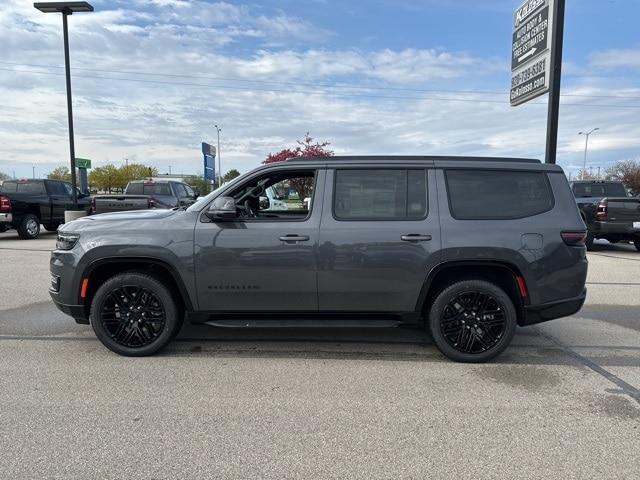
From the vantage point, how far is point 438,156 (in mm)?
4652

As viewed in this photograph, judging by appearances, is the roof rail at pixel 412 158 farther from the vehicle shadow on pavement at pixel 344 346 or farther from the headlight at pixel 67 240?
the headlight at pixel 67 240

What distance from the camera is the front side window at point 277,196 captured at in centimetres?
466

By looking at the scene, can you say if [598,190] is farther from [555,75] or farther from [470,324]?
[470,324]

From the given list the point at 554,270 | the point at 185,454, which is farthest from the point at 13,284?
the point at 554,270

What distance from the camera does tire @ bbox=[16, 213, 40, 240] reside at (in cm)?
1451

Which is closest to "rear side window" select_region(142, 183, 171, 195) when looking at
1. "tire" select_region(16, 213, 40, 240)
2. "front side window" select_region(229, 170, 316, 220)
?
"tire" select_region(16, 213, 40, 240)

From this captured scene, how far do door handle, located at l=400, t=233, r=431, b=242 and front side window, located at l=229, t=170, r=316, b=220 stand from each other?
916mm

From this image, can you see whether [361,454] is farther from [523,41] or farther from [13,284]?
[523,41]

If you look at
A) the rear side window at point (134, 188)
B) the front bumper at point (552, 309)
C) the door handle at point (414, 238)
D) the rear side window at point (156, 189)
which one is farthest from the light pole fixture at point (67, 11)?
the front bumper at point (552, 309)

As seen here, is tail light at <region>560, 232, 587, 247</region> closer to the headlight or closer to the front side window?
the front side window

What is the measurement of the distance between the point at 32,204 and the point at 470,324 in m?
14.6

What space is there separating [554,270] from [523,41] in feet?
32.5

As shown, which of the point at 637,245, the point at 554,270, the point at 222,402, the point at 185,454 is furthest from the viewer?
the point at 637,245

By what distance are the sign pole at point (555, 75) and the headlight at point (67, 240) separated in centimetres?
966
